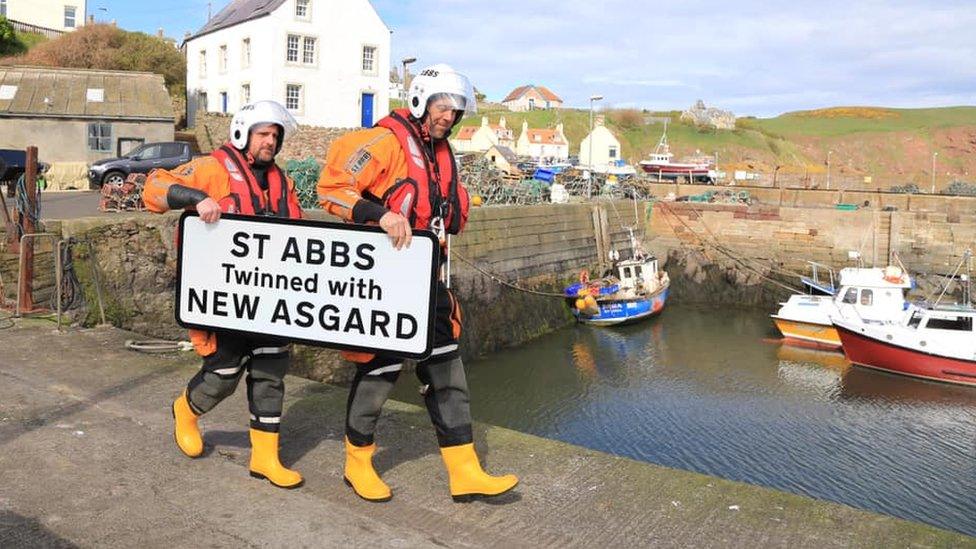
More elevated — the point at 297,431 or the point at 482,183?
the point at 482,183

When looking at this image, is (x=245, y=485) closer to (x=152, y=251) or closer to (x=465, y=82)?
(x=465, y=82)

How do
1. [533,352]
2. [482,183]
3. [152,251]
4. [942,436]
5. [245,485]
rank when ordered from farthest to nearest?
1. [482,183]
2. [533,352]
3. [942,436]
4. [152,251]
5. [245,485]

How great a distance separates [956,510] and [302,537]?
10.4 metres

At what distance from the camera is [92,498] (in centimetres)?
364

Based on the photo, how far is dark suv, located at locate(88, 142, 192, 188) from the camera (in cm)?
2017

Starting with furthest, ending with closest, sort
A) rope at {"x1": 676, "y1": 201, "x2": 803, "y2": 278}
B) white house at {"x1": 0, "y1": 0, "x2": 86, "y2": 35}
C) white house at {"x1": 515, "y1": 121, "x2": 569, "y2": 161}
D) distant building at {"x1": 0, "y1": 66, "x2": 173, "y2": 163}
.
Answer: white house at {"x1": 515, "y1": 121, "x2": 569, "y2": 161}, white house at {"x1": 0, "y1": 0, "x2": 86, "y2": 35}, rope at {"x1": 676, "y1": 201, "x2": 803, "y2": 278}, distant building at {"x1": 0, "y1": 66, "x2": 173, "y2": 163}

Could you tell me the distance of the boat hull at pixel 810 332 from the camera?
21.7 metres

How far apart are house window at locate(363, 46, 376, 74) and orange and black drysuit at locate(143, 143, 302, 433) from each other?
32441 millimetres

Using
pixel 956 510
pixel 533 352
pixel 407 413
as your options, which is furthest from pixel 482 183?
pixel 407 413

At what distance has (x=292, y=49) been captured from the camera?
3322 centimetres

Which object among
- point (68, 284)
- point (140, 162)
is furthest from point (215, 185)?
point (140, 162)

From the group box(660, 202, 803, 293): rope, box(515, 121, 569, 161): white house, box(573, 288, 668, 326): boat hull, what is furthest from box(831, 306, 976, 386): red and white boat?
box(515, 121, 569, 161): white house

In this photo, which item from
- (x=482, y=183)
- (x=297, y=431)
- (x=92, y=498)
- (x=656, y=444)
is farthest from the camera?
(x=482, y=183)

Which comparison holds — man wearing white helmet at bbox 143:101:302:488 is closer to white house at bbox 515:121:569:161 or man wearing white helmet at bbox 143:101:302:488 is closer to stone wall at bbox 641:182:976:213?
stone wall at bbox 641:182:976:213
